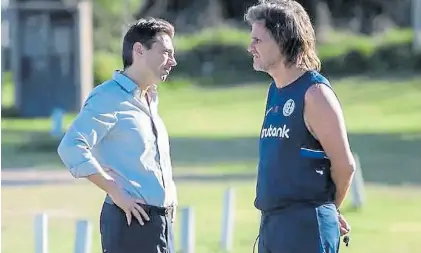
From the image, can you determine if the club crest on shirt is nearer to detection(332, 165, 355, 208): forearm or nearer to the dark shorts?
detection(332, 165, 355, 208): forearm

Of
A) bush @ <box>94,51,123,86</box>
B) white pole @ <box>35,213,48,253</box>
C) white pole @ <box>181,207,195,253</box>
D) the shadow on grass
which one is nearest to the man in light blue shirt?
white pole @ <box>35,213,48,253</box>

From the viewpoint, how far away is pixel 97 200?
1609 cm

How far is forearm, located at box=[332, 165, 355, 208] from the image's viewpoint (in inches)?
207

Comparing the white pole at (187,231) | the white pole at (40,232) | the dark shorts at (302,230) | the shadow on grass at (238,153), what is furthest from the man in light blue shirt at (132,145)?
the shadow on grass at (238,153)

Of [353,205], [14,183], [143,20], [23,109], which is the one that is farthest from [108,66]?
[143,20]

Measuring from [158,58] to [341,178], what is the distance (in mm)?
1134

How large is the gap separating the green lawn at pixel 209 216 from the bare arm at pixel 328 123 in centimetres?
623

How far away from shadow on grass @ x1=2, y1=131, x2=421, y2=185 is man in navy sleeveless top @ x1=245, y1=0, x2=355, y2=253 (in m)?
13.1

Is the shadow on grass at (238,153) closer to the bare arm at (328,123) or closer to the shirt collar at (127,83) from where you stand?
the shirt collar at (127,83)

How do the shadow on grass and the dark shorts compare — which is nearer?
the dark shorts

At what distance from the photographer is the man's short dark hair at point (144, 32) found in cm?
566

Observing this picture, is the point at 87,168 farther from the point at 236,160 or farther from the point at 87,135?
the point at 236,160

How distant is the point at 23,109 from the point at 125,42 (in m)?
28.2

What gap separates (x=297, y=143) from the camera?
17.0 feet
